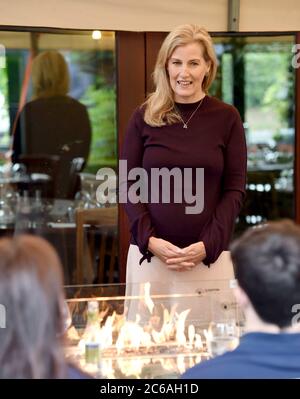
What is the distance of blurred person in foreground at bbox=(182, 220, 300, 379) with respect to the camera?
170cm

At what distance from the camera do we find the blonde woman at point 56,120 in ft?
18.5

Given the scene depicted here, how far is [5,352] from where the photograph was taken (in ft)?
4.99

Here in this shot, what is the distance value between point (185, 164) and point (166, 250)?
0.33 metres

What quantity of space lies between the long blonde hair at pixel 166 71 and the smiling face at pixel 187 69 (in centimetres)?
2

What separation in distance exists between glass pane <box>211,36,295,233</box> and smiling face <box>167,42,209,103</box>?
1642 mm

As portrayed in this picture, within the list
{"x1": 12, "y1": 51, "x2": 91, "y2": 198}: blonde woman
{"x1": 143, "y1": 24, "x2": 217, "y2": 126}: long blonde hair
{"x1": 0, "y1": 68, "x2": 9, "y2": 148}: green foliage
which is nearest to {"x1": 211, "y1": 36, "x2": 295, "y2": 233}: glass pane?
{"x1": 12, "y1": 51, "x2": 91, "y2": 198}: blonde woman

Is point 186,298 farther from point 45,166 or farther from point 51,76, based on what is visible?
point 45,166

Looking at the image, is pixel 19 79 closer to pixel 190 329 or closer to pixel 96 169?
pixel 96 169

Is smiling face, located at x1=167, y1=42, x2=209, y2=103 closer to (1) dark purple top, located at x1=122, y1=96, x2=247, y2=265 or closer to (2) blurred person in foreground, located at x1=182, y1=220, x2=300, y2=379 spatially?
(1) dark purple top, located at x1=122, y1=96, x2=247, y2=265

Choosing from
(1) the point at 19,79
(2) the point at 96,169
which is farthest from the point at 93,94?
(2) the point at 96,169

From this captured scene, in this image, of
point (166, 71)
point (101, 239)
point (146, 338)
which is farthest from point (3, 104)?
point (146, 338)

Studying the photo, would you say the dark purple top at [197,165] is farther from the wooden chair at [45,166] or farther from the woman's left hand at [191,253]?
the wooden chair at [45,166]

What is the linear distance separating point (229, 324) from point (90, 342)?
42cm

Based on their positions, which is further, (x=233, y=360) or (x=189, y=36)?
(x=189, y=36)
